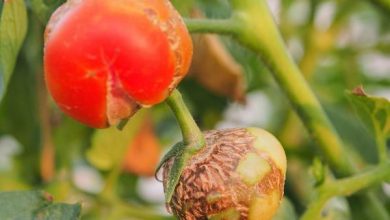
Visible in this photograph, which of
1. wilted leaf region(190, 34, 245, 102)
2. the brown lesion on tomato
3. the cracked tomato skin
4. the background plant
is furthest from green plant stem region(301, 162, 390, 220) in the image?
wilted leaf region(190, 34, 245, 102)

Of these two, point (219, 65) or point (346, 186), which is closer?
point (346, 186)

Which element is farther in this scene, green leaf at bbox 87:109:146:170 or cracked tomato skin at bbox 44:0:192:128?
green leaf at bbox 87:109:146:170

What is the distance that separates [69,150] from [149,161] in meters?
0.12

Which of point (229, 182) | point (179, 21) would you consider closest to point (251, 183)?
point (229, 182)

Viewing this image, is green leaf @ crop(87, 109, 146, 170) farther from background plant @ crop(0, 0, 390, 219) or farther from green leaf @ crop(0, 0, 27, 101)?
green leaf @ crop(0, 0, 27, 101)

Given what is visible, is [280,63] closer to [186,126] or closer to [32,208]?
[186,126]

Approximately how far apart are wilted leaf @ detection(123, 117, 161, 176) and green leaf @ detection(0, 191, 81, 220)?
1.47 feet

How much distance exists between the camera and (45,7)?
0.79 m

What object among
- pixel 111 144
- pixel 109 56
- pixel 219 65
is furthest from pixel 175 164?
pixel 219 65

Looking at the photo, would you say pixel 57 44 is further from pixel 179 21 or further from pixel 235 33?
pixel 235 33

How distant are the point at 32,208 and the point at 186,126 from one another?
180mm

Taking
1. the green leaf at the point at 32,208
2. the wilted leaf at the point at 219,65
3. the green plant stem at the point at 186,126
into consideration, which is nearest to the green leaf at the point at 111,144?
the wilted leaf at the point at 219,65

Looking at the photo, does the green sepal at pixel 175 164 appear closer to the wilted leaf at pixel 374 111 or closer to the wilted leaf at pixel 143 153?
the wilted leaf at pixel 374 111

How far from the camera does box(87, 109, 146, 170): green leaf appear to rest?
111cm
